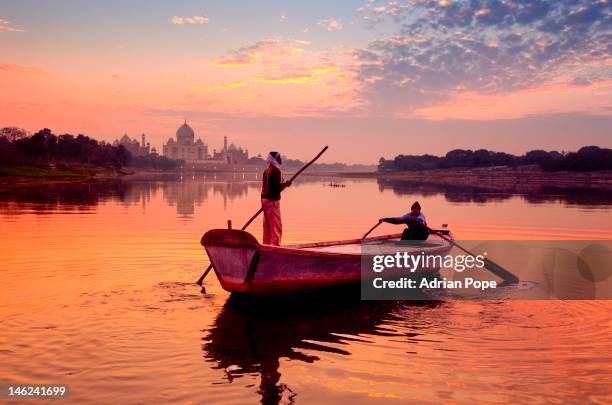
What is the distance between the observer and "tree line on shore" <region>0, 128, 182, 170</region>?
289 ft

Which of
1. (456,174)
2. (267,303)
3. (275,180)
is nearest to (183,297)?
(267,303)

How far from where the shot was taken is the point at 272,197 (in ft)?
39.8

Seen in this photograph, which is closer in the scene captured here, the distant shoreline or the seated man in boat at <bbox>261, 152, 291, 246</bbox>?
the seated man in boat at <bbox>261, 152, 291, 246</bbox>

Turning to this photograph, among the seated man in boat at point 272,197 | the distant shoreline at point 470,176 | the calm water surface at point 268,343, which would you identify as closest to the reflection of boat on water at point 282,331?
the calm water surface at point 268,343

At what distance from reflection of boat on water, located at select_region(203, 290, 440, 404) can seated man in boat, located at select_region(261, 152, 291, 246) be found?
4.90 feet

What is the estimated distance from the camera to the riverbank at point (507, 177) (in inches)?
4021

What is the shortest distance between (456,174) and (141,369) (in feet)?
473

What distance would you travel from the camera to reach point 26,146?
95938mm

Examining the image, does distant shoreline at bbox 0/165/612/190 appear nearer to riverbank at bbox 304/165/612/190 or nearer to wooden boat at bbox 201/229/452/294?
riverbank at bbox 304/165/612/190

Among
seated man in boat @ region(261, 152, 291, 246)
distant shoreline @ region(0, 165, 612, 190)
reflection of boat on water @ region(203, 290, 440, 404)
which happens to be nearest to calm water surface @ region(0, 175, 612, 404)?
reflection of boat on water @ region(203, 290, 440, 404)

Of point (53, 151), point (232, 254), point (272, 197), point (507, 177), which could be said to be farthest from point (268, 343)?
point (507, 177)

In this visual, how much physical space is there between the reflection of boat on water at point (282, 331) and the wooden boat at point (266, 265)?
47 centimetres

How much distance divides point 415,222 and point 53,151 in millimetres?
103663

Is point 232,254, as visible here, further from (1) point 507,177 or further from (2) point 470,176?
(2) point 470,176
